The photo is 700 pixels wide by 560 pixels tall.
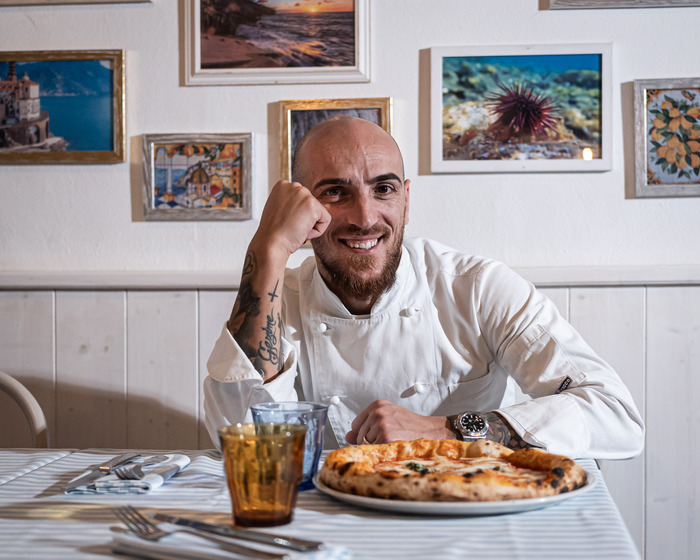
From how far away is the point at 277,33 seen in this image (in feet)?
6.66

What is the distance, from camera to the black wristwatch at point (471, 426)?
1.16 meters

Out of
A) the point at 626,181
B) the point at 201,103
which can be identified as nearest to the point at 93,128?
the point at 201,103

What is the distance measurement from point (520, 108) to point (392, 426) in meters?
1.18

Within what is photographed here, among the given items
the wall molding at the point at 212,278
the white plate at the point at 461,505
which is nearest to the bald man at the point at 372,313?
the wall molding at the point at 212,278

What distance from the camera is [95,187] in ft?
6.88

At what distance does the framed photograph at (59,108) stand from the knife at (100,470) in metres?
1.22

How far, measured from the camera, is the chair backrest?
1.59m

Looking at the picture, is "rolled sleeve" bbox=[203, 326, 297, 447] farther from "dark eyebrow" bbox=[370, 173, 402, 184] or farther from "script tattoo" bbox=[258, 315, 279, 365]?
"dark eyebrow" bbox=[370, 173, 402, 184]

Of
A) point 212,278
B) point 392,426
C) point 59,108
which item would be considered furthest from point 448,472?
point 59,108

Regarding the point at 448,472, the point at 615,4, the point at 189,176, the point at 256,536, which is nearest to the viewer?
the point at 256,536

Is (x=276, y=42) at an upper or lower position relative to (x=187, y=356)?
upper

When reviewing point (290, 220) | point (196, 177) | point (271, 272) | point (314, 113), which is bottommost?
point (271, 272)

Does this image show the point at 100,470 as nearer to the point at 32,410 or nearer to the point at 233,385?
the point at 233,385

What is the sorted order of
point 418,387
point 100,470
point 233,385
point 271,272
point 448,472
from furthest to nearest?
point 418,387 → point 271,272 → point 233,385 → point 100,470 → point 448,472
